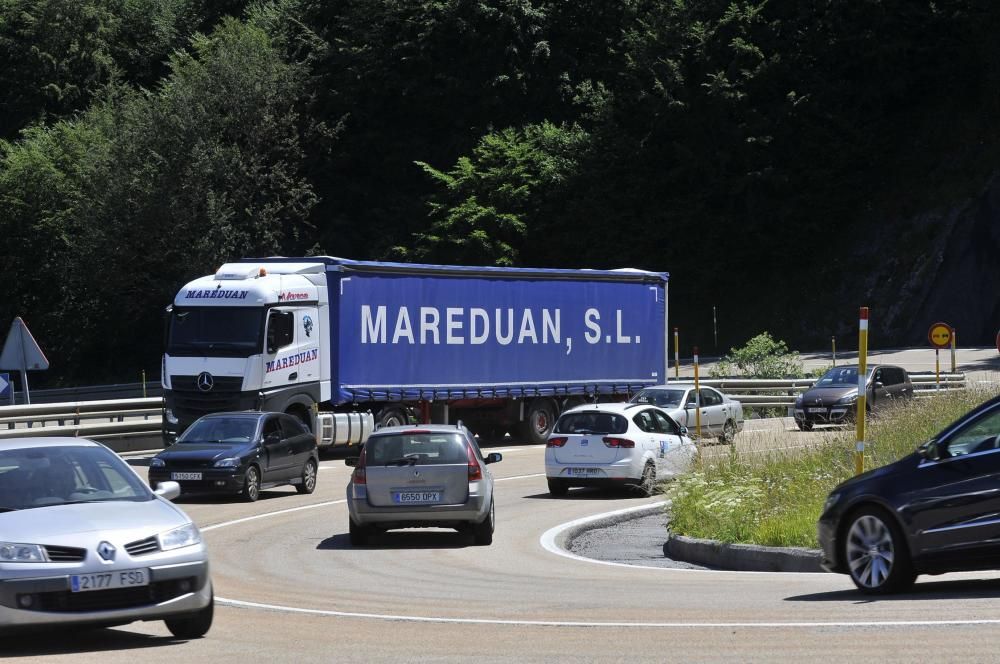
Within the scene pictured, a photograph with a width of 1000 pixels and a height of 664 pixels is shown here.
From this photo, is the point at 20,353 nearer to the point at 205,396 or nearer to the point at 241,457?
the point at 205,396

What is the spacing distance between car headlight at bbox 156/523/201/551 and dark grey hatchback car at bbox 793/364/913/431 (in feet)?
81.0

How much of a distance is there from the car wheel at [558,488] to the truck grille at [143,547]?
46.8ft

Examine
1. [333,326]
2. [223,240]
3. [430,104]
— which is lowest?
[333,326]

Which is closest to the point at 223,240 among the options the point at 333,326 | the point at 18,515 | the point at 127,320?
the point at 127,320

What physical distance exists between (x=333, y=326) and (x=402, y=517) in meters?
13.6

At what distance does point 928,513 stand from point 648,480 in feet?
39.5

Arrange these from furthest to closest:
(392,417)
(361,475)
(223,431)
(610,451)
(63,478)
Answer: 1. (392,417)
2. (223,431)
3. (610,451)
4. (361,475)
5. (63,478)

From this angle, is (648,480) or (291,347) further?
(291,347)

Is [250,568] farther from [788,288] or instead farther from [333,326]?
[788,288]

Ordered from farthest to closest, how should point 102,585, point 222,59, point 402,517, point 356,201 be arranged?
point 356,201, point 222,59, point 402,517, point 102,585

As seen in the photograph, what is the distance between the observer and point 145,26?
267 ft

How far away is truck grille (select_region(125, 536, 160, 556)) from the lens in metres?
9.50

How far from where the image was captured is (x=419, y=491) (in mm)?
17266

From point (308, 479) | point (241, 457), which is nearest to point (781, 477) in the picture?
point (241, 457)
